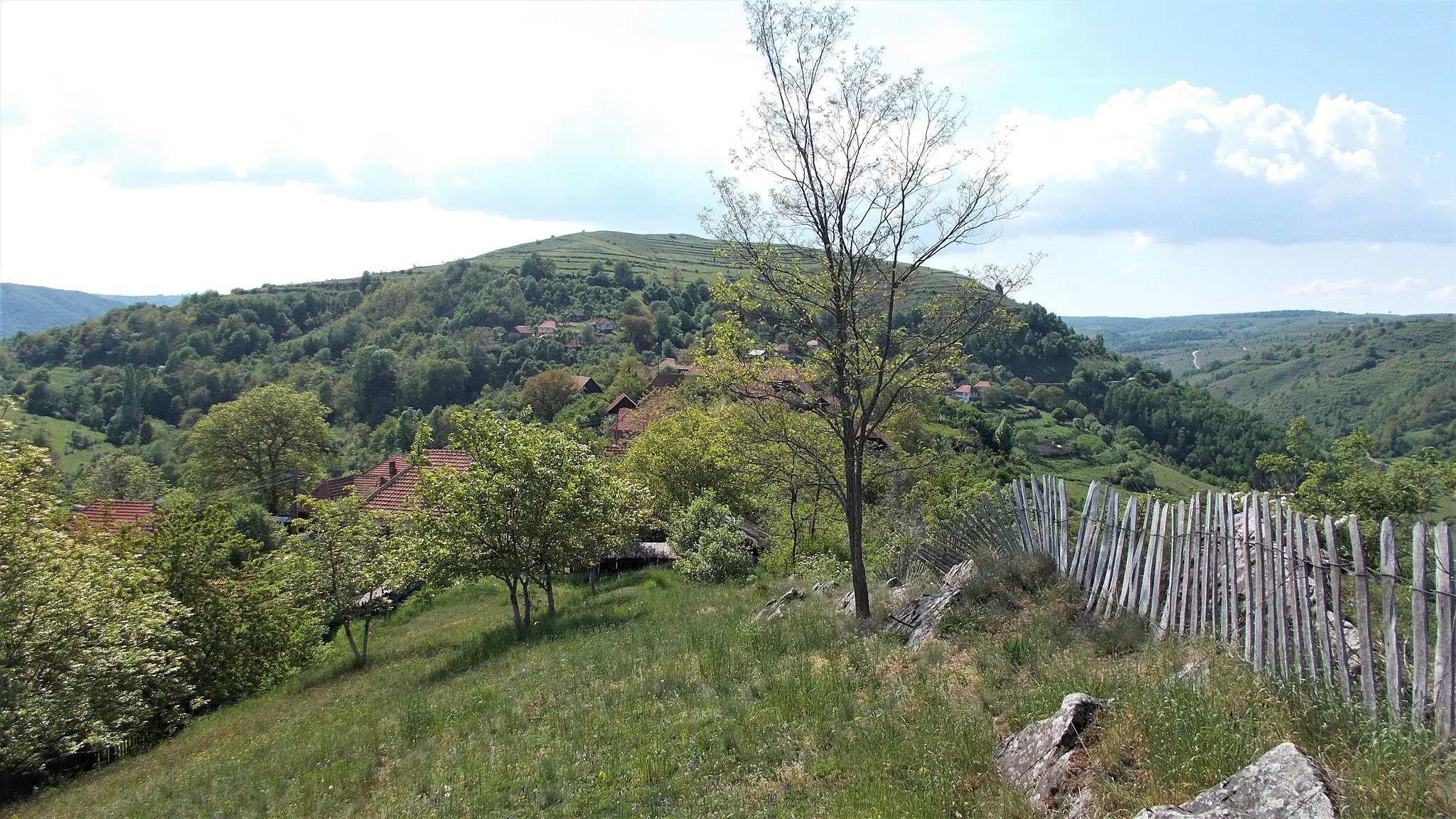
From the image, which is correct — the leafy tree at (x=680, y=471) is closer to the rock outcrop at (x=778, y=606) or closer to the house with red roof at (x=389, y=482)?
the house with red roof at (x=389, y=482)

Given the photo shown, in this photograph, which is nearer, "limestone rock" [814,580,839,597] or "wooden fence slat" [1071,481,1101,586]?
"wooden fence slat" [1071,481,1101,586]

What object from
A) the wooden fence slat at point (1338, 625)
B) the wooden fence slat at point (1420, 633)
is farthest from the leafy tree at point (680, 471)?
the wooden fence slat at point (1420, 633)

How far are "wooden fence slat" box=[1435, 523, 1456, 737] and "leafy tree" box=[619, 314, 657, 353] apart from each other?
142044 millimetres

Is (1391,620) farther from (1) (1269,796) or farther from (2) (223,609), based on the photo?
(2) (223,609)

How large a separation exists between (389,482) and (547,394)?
5395 centimetres

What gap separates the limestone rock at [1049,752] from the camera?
18.3 feet

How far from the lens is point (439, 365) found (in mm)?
117250

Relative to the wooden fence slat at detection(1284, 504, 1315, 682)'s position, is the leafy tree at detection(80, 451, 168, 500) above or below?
below

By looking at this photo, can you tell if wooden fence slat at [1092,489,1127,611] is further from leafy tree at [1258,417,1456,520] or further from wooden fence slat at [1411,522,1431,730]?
leafy tree at [1258,417,1456,520]

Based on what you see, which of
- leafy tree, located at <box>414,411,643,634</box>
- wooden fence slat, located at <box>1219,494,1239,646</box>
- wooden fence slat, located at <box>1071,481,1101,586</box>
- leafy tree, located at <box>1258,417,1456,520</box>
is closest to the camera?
wooden fence slat, located at <box>1219,494,1239,646</box>

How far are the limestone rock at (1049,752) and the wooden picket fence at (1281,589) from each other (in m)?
1.83

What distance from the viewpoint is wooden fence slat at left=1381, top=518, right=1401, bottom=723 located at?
5.37 meters

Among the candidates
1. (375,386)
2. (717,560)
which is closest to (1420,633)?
(717,560)

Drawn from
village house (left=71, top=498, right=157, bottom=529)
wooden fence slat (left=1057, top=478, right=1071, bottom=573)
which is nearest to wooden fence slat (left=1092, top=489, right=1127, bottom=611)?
wooden fence slat (left=1057, top=478, right=1071, bottom=573)
